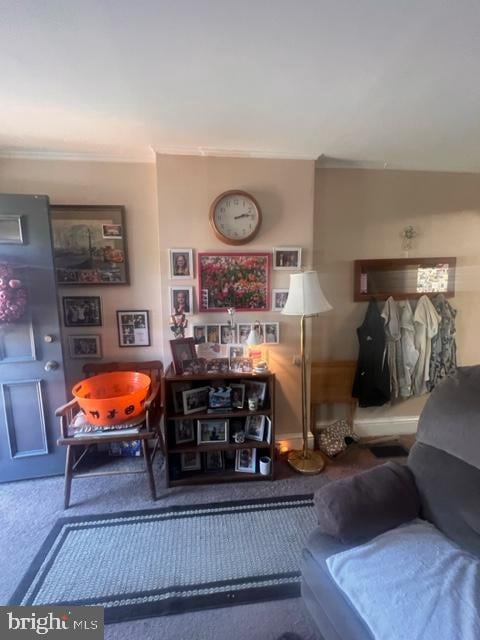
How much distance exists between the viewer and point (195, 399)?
2227mm

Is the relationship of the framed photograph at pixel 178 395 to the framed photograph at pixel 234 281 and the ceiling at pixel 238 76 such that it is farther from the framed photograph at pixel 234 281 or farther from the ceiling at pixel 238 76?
the ceiling at pixel 238 76

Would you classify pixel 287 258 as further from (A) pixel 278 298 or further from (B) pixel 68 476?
(B) pixel 68 476

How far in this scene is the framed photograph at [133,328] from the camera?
8.16 feet

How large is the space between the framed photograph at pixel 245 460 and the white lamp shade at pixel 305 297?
1.05 metres

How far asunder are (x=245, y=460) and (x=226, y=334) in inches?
36.5

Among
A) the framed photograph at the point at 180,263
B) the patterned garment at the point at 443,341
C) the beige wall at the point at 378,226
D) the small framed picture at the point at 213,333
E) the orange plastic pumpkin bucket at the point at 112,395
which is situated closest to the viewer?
the orange plastic pumpkin bucket at the point at 112,395

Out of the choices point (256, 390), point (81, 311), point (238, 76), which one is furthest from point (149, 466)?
point (238, 76)

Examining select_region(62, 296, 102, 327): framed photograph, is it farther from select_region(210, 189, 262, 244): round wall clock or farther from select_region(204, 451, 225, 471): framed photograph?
select_region(204, 451, 225, 471): framed photograph

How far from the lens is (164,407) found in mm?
2145

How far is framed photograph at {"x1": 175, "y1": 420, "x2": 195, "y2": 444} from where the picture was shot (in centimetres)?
224

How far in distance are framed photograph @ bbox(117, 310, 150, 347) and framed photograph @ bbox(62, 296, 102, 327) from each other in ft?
0.56

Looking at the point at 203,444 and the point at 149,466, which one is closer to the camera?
the point at 149,466

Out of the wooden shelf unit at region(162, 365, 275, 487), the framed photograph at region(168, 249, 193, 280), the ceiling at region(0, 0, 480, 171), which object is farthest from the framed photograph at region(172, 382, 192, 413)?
the ceiling at region(0, 0, 480, 171)

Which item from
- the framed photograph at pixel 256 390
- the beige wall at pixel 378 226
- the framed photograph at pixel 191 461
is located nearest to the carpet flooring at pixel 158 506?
the framed photograph at pixel 191 461
